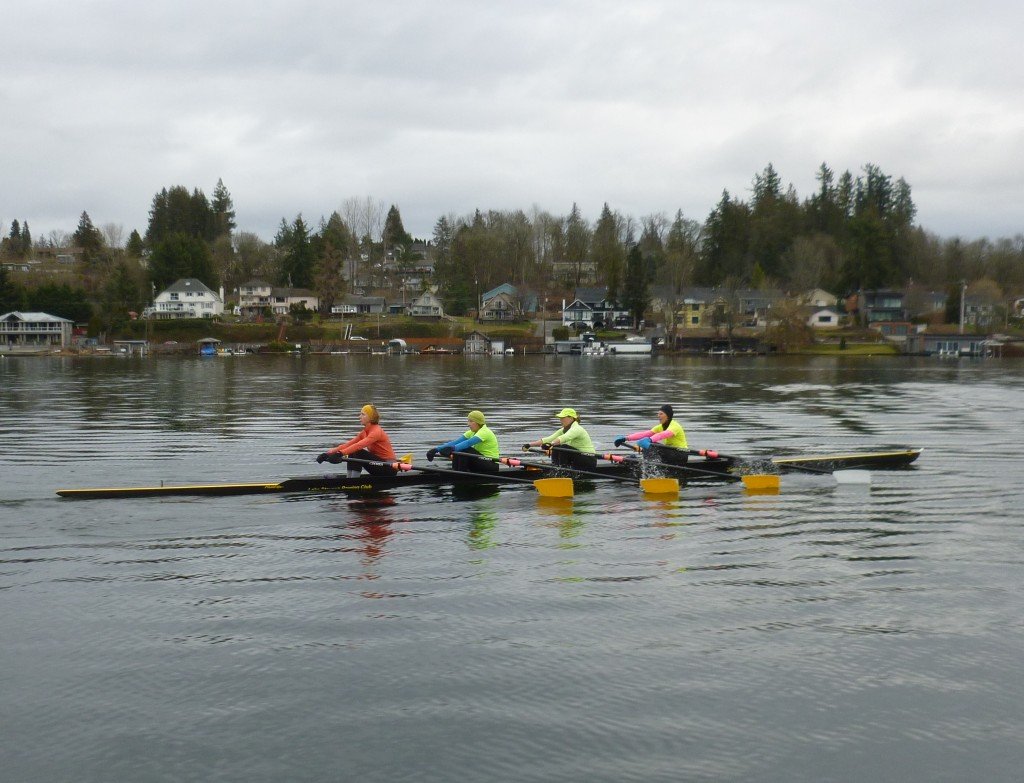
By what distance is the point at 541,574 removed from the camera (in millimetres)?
13062

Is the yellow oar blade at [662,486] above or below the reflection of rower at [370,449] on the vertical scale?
below

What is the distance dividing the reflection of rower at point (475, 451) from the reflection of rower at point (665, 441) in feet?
10.4

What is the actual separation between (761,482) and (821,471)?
2.36 metres

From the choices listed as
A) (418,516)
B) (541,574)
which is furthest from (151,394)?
(541,574)

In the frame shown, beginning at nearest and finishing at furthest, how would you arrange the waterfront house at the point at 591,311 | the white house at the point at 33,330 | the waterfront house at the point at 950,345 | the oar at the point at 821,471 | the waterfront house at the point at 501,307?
the oar at the point at 821,471, the waterfront house at the point at 950,345, the white house at the point at 33,330, the waterfront house at the point at 591,311, the waterfront house at the point at 501,307

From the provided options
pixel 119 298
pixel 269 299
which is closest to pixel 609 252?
pixel 269 299

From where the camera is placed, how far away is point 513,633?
10.6 meters

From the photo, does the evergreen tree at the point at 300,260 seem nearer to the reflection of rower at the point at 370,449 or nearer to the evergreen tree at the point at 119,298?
the evergreen tree at the point at 119,298

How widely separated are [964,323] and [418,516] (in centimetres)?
13458

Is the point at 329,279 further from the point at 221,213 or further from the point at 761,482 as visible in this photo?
the point at 761,482

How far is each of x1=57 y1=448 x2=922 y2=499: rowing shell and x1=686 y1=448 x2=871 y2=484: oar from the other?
0.06 m

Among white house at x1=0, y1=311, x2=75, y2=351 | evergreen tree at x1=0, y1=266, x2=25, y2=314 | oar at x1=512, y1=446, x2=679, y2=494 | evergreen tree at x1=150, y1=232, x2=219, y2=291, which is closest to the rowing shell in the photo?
oar at x1=512, y1=446, x2=679, y2=494

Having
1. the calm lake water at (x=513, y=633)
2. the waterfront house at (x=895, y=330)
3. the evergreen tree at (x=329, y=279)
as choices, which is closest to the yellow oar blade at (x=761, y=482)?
the calm lake water at (x=513, y=633)

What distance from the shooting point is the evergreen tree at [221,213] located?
178 meters
